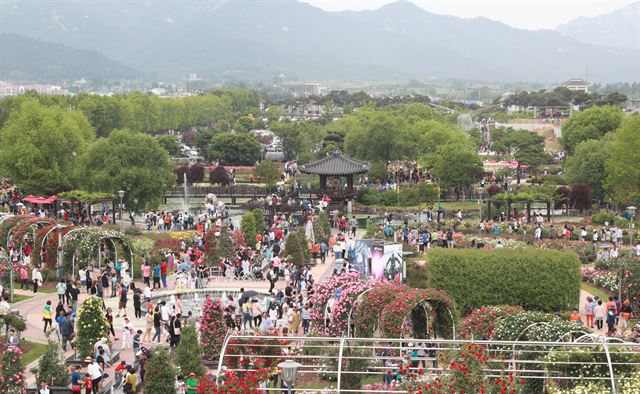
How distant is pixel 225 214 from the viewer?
169 ft

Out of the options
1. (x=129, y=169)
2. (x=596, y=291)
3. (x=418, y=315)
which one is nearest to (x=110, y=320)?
(x=418, y=315)

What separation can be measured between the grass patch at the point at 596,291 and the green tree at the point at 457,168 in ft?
82.4

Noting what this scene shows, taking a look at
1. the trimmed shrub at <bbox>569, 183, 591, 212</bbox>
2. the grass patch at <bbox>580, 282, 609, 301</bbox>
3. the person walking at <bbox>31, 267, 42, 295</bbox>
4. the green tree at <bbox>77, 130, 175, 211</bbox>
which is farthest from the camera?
the trimmed shrub at <bbox>569, 183, 591, 212</bbox>

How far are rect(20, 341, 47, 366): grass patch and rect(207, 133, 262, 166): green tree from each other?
5788cm

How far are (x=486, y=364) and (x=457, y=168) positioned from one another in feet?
140

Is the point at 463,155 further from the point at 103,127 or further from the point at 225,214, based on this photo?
the point at 103,127

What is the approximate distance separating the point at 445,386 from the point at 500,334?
5975 mm

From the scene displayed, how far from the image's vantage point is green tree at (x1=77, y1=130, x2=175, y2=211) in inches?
1944

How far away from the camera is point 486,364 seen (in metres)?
18.3

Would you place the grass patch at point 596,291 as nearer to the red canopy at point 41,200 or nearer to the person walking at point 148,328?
the person walking at point 148,328

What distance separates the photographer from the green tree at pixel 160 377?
2055cm

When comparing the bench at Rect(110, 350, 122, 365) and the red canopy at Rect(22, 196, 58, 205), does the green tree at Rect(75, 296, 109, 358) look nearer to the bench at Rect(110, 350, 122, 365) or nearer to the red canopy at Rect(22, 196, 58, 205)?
the bench at Rect(110, 350, 122, 365)

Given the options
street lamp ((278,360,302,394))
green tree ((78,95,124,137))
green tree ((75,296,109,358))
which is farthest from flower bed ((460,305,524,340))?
green tree ((78,95,124,137))

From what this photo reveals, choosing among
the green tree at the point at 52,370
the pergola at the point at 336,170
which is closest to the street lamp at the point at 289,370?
the green tree at the point at 52,370
